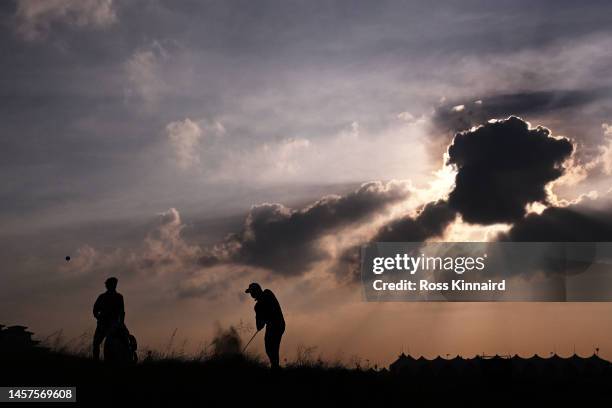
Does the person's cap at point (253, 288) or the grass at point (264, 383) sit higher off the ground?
the person's cap at point (253, 288)

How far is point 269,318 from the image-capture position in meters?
18.7

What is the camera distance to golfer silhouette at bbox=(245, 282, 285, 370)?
18.7 metres

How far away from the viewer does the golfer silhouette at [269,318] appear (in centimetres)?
1867

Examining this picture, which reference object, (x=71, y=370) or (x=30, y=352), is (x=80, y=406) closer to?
(x=71, y=370)

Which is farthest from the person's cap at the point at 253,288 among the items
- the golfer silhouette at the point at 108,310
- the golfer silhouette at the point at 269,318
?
the golfer silhouette at the point at 108,310

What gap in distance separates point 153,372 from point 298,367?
5.55m

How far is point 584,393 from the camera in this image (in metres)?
20.7

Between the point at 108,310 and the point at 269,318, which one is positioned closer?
the point at 108,310

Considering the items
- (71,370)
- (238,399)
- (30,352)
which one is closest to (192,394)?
(238,399)

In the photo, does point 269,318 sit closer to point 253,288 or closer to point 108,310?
point 253,288

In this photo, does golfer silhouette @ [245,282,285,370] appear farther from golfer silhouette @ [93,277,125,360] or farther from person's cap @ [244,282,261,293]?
golfer silhouette @ [93,277,125,360]

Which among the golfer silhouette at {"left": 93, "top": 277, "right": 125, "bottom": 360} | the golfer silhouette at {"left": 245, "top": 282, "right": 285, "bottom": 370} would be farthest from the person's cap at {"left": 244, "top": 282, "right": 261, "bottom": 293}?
the golfer silhouette at {"left": 93, "top": 277, "right": 125, "bottom": 360}

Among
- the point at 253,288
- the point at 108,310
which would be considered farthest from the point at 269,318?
the point at 108,310

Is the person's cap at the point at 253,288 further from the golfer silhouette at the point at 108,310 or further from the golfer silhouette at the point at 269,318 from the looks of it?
the golfer silhouette at the point at 108,310
